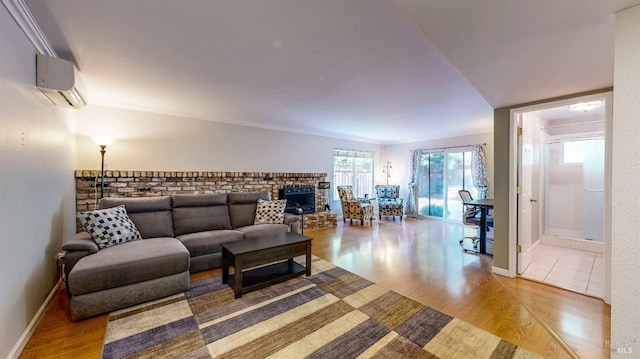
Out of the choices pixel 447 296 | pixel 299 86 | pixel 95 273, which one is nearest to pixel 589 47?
pixel 447 296

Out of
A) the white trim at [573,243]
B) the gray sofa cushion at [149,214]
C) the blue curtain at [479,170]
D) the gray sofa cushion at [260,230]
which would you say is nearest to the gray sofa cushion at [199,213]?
the gray sofa cushion at [149,214]

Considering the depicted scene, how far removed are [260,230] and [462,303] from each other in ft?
8.85

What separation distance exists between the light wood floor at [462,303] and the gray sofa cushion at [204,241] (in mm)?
288

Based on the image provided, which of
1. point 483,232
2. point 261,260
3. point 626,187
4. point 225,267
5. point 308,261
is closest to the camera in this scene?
point 626,187

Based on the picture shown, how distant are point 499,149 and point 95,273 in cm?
457

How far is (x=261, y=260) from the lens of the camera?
2.73 m

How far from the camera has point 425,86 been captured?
3.13m

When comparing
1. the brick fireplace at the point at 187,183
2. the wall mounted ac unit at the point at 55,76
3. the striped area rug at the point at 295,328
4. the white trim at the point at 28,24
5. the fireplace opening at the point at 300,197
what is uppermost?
the white trim at the point at 28,24

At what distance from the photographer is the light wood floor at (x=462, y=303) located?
1.86m

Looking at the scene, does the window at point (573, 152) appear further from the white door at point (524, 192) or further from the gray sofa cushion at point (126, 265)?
the gray sofa cushion at point (126, 265)

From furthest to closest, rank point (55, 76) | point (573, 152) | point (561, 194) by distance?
point (561, 194)
point (573, 152)
point (55, 76)

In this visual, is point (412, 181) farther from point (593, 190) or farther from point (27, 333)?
point (27, 333)

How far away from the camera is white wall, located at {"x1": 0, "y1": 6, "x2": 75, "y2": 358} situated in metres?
1.62

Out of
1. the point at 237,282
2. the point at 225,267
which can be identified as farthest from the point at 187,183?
the point at 237,282
